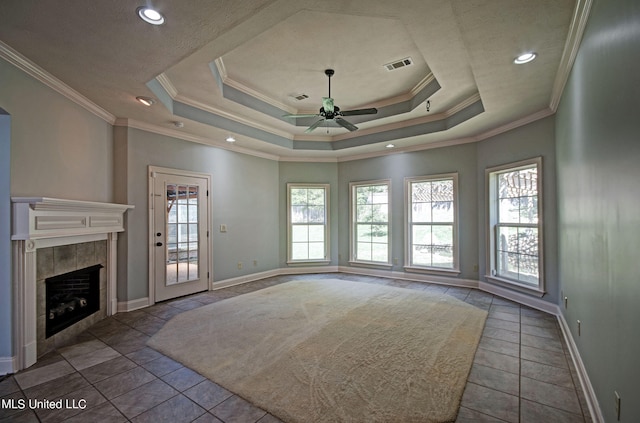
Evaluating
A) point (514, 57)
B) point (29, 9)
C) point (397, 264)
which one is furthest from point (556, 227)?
point (29, 9)

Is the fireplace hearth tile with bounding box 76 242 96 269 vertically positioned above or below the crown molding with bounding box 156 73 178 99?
below

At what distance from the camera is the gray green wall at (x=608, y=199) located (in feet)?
4.45

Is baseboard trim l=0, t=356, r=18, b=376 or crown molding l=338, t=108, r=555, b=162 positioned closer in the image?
baseboard trim l=0, t=356, r=18, b=376

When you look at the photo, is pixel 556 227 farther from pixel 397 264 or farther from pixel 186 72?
pixel 186 72

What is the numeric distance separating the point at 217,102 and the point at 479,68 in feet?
11.1

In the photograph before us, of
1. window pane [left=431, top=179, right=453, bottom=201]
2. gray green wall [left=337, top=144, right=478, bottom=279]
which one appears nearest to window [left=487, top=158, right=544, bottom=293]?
gray green wall [left=337, top=144, right=478, bottom=279]

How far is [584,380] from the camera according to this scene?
2244 millimetres

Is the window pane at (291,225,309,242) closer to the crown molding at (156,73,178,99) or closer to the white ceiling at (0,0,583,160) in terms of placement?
the white ceiling at (0,0,583,160)

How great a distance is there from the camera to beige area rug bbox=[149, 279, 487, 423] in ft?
6.75

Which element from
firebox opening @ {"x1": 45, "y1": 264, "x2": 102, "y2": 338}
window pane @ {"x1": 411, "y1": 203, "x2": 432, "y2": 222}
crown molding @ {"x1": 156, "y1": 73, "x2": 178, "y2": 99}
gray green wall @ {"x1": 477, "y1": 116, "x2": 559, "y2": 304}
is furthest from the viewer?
window pane @ {"x1": 411, "y1": 203, "x2": 432, "y2": 222}

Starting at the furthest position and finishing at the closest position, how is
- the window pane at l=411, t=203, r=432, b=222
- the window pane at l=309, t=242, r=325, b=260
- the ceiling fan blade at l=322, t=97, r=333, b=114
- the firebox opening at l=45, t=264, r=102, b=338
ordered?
the window pane at l=309, t=242, r=325, b=260
the window pane at l=411, t=203, r=432, b=222
the ceiling fan blade at l=322, t=97, r=333, b=114
the firebox opening at l=45, t=264, r=102, b=338

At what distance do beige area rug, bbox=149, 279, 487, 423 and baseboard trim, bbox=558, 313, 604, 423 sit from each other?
2.56ft

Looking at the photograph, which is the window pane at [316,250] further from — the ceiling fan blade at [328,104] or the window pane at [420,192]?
the ceiling fan blade at [328,104]

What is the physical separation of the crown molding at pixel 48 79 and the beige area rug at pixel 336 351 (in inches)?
110
